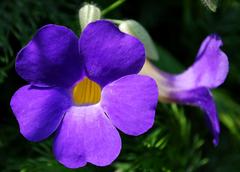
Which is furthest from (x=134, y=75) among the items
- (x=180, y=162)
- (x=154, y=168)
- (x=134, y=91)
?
(x=180, y=162)

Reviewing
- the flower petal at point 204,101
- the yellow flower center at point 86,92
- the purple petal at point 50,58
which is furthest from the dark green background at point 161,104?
the purple petal at point 50,58

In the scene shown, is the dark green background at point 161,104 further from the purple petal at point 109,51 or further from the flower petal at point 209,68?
the purple petal at point 109,51

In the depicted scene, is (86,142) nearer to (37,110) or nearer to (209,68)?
(37,110)

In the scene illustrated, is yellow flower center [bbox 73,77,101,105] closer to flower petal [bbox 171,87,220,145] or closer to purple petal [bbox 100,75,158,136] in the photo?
purple petal [bbox 100,75,158,136]

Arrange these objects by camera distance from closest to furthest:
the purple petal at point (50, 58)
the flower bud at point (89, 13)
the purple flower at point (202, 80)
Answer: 1. the purple petal at point (50, 58)
2. the flower bud at point (89, 13)
3. the purple flower at point (202, 80)

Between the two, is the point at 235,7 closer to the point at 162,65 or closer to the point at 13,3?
the point at 162,65

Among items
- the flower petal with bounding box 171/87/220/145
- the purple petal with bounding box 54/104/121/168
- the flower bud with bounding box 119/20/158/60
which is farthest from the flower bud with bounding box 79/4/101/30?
the flower petal with bounding box 171/87/220/145
